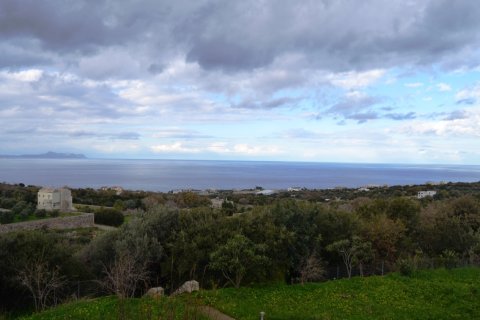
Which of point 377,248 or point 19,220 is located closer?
point 377,248

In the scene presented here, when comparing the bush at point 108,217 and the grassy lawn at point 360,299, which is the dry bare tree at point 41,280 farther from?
the bush at point 108,217

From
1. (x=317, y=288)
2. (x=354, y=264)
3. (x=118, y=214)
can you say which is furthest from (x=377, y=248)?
(x=118, y=214)

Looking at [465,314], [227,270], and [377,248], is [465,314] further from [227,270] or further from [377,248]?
[377,248]

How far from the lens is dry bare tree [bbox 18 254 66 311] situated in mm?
12469

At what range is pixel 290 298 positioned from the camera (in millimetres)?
12258

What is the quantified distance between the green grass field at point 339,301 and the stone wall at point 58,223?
85.7 ft

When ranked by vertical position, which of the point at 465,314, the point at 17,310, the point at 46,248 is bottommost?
the point at 17,310

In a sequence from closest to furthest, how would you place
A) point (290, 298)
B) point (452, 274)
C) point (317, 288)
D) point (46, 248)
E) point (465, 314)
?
point (465, 314)
point (290, 298)
point (317, 288)
point (46, 248)
point (452, 274)

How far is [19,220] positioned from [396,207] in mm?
31286

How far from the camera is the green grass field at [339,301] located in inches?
405

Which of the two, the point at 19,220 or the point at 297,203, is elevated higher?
the point at 297,203

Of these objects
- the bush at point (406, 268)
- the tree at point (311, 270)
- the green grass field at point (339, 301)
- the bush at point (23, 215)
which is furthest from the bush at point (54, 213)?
the bush at point (406, 268)

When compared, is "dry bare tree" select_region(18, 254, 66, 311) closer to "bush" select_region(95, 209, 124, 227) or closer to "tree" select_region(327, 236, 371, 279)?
"tree" select_region(327, 236, 371, 279)

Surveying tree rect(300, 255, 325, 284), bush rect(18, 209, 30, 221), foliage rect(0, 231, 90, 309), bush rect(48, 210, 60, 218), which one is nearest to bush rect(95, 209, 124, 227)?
bush rect(48, 210, 60, 218)
